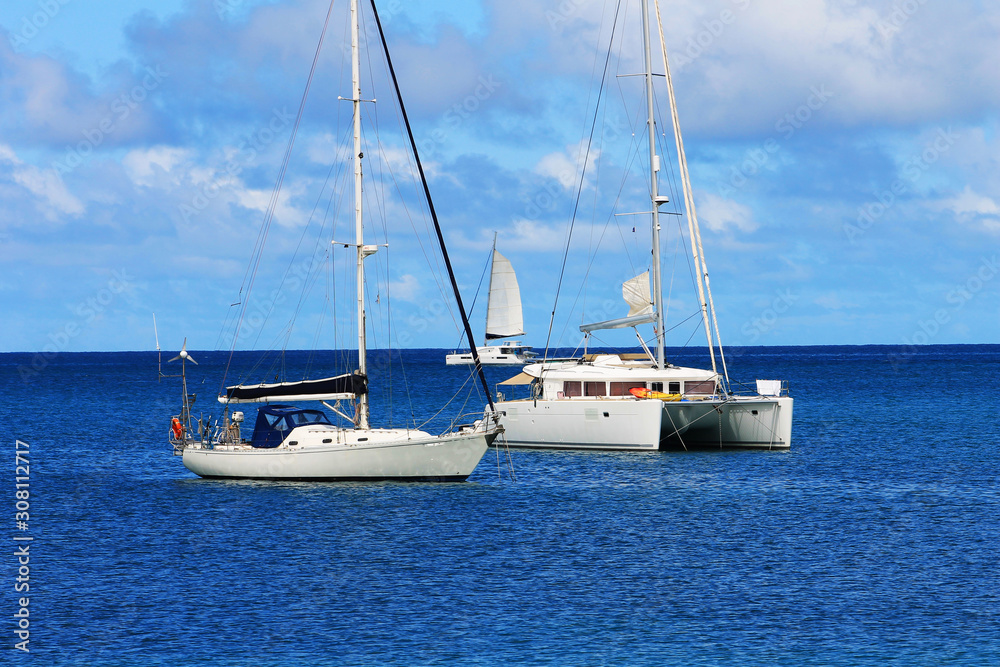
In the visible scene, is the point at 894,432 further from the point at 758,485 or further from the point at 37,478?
the point at 37,478

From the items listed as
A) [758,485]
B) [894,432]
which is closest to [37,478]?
[758,485]

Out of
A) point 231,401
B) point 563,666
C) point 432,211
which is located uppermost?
point 432,211

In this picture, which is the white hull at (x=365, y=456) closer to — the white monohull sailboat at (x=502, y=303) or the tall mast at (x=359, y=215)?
the tall mast at (x=359, y=215)

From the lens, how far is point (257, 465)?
37062 mm

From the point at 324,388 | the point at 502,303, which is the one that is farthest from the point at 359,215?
the point at 502,303

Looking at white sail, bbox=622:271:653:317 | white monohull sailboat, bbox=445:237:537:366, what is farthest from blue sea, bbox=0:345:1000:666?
white monohull sailboat, bbox=445:237:537:366

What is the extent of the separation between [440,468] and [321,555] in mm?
10039

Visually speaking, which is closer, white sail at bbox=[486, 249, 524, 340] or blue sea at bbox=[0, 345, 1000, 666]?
blue sea at bbox=[0, 345, 1000, 666]

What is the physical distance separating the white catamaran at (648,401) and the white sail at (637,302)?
44 millimetres

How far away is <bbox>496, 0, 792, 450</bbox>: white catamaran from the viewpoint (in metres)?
45.7

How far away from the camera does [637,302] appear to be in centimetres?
4934

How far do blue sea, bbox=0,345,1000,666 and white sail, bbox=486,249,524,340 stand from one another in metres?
65.2

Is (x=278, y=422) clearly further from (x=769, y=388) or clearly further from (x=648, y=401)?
(x=769, y=388)

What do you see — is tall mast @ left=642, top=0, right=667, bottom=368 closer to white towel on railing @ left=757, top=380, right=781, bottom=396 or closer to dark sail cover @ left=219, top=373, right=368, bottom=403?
white towel on railing @ left=757, top=380, right=781, bottom=396
